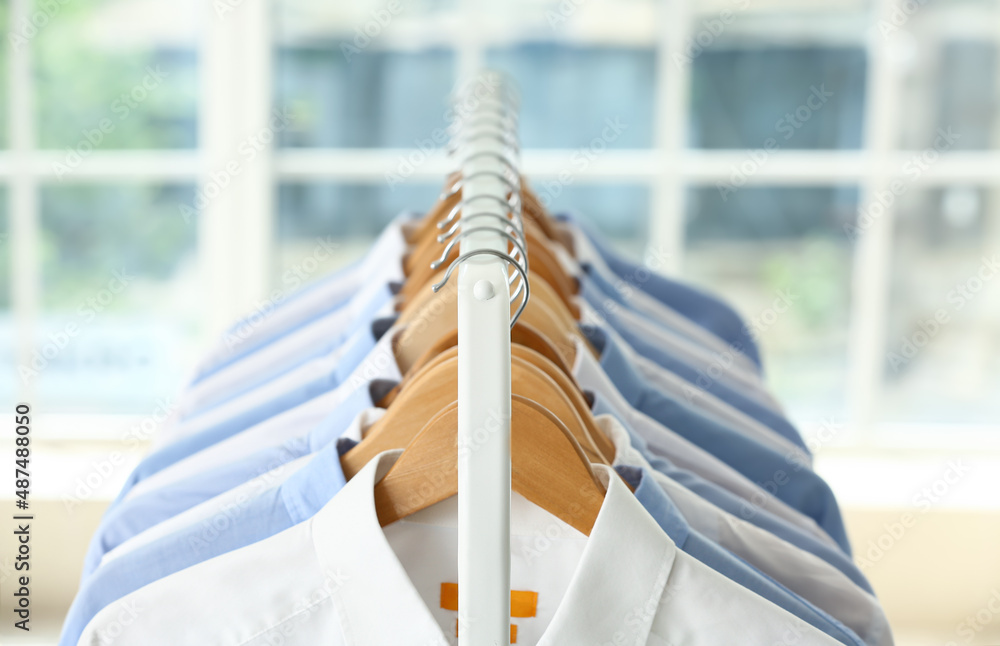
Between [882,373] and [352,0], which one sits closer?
[352,0]

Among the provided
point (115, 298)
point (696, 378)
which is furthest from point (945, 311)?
point (115, 298)

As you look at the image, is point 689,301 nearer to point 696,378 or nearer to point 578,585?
point 696,378

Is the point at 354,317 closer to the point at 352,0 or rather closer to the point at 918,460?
the point at 352,0

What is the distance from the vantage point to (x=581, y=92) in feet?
6.63

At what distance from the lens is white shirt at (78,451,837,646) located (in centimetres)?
50

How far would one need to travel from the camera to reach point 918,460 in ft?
6.86

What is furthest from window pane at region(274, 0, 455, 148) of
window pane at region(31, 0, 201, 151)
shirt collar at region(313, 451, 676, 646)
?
shirt collar at region(313, 451, 676, 646)

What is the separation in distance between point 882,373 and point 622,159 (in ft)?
2.63

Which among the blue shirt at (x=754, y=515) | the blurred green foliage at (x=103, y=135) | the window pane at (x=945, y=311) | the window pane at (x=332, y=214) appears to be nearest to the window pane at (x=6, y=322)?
the blurred green foliage at (x=103, y=135)

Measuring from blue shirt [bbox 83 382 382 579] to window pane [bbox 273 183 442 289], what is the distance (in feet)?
4.49

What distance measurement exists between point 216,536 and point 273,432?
8.0 inches

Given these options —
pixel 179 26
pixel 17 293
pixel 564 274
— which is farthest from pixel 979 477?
pixel 17 293

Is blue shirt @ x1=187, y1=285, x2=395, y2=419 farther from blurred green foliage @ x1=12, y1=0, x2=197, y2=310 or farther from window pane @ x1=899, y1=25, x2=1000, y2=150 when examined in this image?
window pane @ x1=899, y1=25, x2=1000, y2=150

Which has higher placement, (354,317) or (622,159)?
(622,159)
